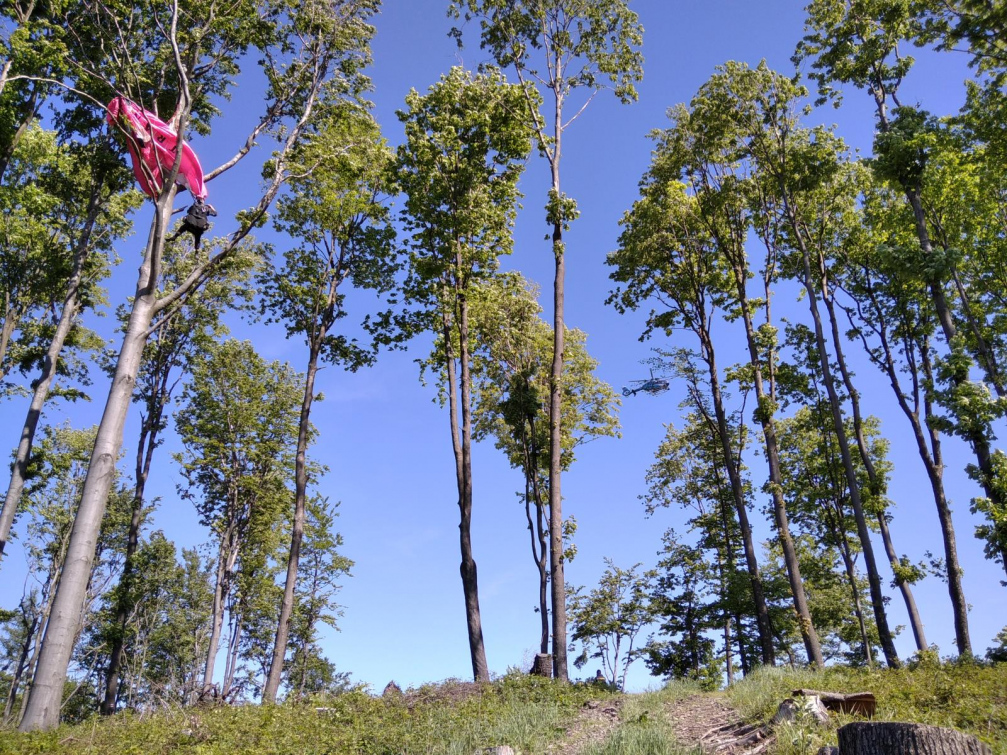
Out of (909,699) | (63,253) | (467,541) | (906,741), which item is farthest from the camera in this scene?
(63,253)

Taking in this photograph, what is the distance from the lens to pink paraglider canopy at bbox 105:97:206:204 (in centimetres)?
984

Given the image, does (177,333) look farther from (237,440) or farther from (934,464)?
(934,464)

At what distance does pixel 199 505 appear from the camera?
2533cm

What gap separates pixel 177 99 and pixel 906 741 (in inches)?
583

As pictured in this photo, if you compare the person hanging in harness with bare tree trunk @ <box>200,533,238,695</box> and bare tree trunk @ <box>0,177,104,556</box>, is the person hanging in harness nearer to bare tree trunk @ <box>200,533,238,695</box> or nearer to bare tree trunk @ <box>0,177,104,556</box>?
bare tree trunk @ <box>0,177,104,556</box>

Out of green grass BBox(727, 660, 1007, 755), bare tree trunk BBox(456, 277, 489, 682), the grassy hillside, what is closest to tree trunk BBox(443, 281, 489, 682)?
bare tree trunk BBox(456, 277, 489, 682)

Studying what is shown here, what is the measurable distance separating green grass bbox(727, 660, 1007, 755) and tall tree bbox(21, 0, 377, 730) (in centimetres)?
849

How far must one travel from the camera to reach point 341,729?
26.2 feet

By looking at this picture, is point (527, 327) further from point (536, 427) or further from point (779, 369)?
point (779, 369)

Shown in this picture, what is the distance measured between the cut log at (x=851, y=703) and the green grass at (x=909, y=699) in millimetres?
120

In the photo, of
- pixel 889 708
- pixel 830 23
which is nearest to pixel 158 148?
pixel 889 708

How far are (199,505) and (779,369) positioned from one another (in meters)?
23.7

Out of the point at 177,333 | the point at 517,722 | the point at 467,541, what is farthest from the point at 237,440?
the point at 517,722

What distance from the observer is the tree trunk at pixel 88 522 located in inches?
283
